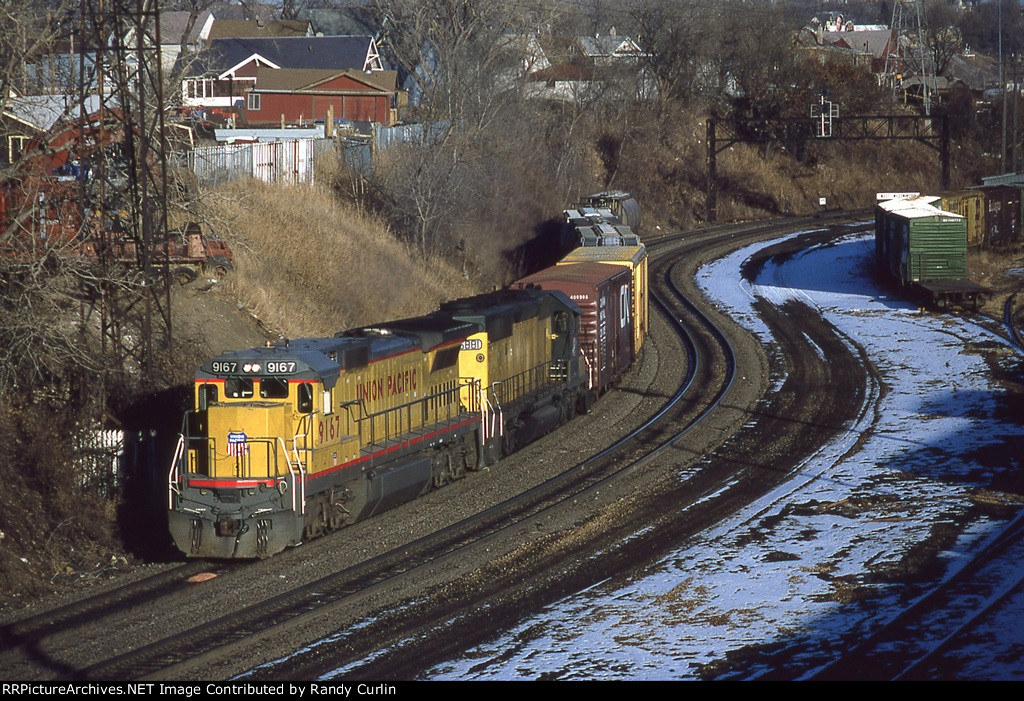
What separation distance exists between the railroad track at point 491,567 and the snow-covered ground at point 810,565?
24.5 inches

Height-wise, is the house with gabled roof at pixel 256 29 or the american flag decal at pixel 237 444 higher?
the house with gabled roof at pixel 256 29

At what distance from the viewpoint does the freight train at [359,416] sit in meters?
16.0

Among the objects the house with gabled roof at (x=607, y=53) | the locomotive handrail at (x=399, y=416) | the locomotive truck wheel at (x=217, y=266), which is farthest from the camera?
the house with gabled roof at (x=607, y=53)

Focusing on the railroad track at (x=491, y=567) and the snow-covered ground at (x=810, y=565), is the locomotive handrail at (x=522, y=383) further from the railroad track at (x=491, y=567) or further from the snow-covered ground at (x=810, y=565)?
the snow-covered ground at (x=810, y=565)

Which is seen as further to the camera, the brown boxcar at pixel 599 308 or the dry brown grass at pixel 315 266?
the dry brown grass at pixel 315 266

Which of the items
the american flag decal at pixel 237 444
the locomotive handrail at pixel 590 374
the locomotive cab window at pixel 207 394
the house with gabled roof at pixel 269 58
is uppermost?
the house with gabled roof at pixel 269 58

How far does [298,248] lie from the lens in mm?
35094

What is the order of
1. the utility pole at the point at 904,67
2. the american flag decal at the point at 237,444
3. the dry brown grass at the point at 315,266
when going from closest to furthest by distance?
the american flag decal at the point at 237,444 → the dry brown grass at the point at 315,266 → the utility pole at the point at 904,67

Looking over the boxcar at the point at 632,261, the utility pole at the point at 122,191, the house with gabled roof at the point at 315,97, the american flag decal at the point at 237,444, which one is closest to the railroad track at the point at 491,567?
the american flag decal at the point at 237,444

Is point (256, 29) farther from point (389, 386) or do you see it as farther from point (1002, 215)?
→ point (389, 386)

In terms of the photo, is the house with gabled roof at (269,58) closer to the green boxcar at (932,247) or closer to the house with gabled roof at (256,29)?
the house with gabled roof at (256,29)

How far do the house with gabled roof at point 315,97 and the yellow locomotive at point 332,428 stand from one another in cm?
4898

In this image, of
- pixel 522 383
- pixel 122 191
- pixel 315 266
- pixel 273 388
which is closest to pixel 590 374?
pixel 522 383

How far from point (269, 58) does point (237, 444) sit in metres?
64.6
